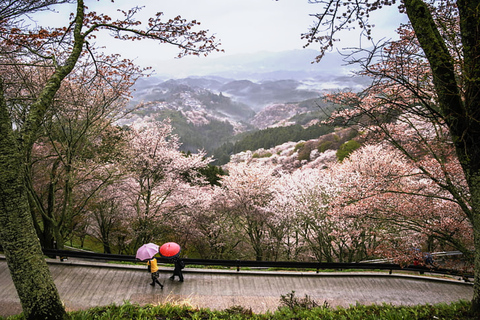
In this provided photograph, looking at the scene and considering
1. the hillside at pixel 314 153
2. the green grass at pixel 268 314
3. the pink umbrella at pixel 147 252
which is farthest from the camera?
the hillside at pixel 314 153

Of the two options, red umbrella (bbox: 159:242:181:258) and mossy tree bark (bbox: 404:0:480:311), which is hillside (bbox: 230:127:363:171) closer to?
red umbrella (bbox: 159:242:181:258)

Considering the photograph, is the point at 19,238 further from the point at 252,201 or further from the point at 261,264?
the point at 252,201

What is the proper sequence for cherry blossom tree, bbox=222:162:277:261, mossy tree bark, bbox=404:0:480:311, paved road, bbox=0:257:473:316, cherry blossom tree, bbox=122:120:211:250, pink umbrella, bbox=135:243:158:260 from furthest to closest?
cherry blossom tree, bbox=222:162:277:261 < cherry blossom tree, bbox=122:120:211:250 < pink umbrella, bbox=135:243:158:260 < paved road, bbox=0:257:473:316 < mossy tree bark, bbox=404:0:480:311

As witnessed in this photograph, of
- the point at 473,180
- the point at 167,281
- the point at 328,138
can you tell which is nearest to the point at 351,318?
the point at 473,180

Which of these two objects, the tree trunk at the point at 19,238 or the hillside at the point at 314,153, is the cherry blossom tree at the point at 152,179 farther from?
the hillside at the point at 314,153

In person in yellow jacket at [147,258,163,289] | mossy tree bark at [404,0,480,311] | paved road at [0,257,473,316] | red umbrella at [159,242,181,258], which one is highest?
mossy tree bark at [404,0,480,311]

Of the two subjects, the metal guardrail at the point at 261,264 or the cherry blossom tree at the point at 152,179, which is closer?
the metal guardrail at the point at 261,264

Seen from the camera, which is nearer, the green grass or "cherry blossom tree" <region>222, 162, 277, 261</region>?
the green grass


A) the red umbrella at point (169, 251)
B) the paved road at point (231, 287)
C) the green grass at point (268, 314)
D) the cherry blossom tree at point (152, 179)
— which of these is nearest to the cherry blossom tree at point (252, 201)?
the cherry blossom tree at point (152, 179)

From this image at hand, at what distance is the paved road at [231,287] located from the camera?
718 centimetres

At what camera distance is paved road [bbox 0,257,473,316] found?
718cm

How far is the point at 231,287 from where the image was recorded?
8031 mm

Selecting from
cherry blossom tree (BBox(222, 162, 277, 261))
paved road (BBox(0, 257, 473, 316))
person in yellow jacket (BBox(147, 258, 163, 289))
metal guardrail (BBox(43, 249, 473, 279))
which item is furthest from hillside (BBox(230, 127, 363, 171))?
person in yellow jacket (BBox(147, 258, 163, 289))

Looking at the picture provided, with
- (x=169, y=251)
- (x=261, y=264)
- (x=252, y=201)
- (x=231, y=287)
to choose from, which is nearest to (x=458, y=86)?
(x=231, y=287)
